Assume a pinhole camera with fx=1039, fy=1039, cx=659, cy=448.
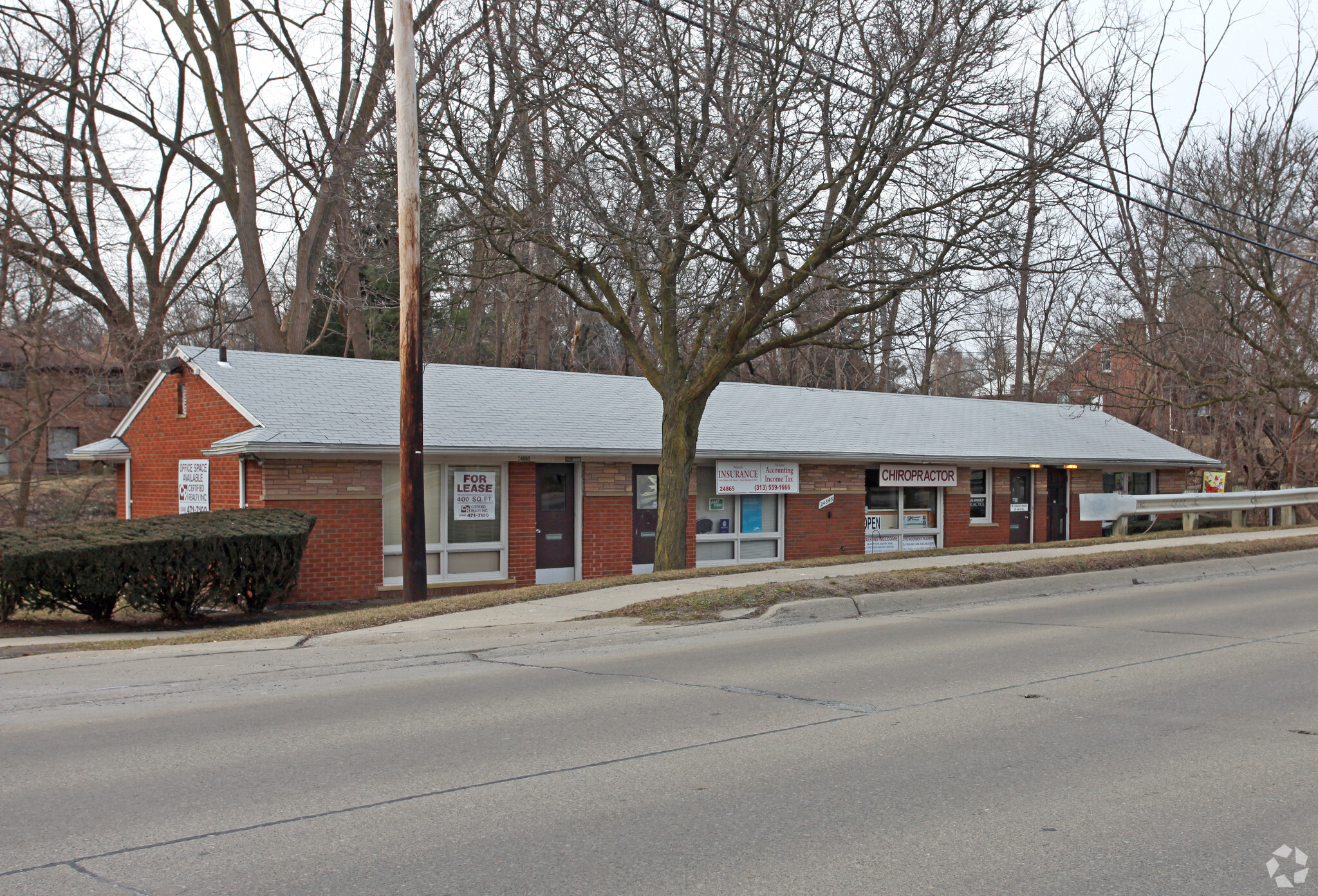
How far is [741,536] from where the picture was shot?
2155 cm

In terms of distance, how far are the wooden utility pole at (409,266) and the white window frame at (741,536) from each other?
8.98 metres

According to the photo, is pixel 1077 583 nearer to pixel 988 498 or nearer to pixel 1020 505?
pixel 988 498

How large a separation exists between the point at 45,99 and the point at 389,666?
22618 mm

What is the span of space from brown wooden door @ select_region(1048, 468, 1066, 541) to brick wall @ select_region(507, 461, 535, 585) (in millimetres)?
14917

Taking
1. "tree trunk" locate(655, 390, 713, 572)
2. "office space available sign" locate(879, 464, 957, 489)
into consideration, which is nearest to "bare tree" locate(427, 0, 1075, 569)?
"tree trunk" locate(655, 390, 713, 572)

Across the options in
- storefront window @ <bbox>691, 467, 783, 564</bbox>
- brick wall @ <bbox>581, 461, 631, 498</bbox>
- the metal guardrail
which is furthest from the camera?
the metal guardrail

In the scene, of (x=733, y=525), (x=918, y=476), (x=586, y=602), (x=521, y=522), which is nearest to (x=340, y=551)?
(x=521, y=522)

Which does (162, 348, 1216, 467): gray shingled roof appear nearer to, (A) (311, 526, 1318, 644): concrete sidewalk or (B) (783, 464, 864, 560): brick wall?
(B) (783, 464, 864, 560): brick wall

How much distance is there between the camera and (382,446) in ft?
54.3

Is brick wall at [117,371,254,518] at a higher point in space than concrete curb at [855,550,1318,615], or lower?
higher

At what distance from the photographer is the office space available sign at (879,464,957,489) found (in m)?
23.7

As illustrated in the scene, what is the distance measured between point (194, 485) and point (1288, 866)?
17979 millimetres

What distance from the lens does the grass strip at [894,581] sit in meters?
11.7

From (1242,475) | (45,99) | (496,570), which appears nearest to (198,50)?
(45,99)
